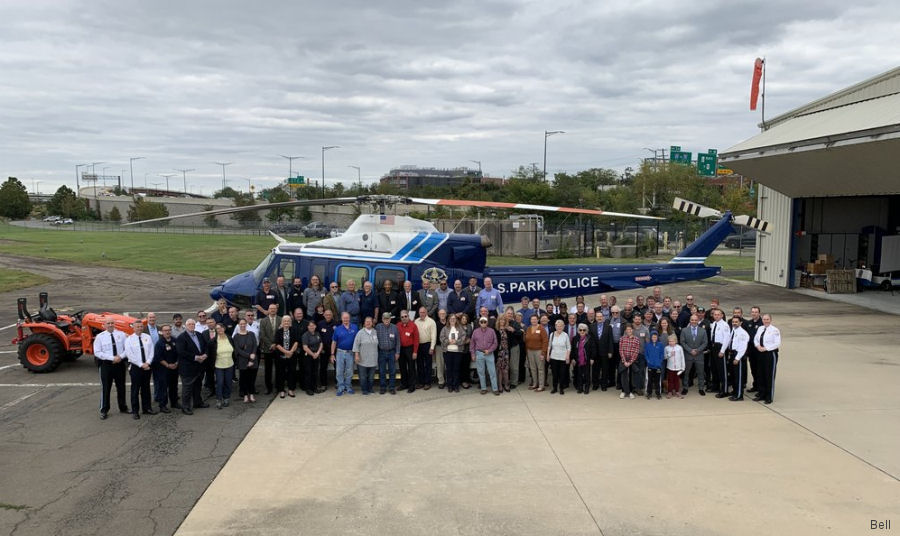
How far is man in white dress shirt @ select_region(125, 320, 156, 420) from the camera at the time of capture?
846 centimetres

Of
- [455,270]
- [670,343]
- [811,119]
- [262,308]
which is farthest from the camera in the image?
[811,119]

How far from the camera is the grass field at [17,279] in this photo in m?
22.5

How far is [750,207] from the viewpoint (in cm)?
4928

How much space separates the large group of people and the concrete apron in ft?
1.17

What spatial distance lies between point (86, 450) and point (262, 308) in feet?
12.6

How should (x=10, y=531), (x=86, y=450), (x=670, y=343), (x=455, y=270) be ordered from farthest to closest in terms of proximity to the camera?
1. (x=455, y=270)
2. (x=670, y=343)
3. (x=86, y=450)
4. (x=10, y=531)

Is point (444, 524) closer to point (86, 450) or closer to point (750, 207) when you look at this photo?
point (86, 450)

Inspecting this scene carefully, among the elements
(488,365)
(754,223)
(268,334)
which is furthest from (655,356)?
(268,334)

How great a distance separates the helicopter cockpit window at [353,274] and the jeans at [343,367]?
2.06 metres

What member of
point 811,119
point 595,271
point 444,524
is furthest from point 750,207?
point 444,524

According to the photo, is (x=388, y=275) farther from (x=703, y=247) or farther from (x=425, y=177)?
(x=425, y=177)

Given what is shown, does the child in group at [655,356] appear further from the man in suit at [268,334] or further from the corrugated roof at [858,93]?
the corrugated roof at [858,93]

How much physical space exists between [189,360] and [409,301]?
3911mm

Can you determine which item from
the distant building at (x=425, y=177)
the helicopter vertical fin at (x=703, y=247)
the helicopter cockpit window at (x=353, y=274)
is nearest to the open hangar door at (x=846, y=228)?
the helicopter vertical fin at (x=703, y=247)
